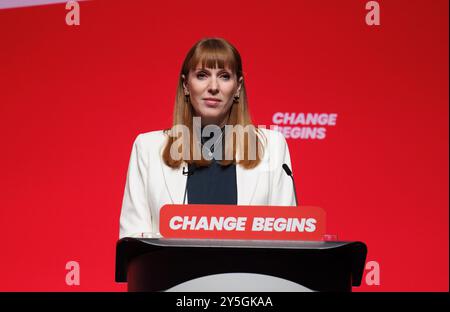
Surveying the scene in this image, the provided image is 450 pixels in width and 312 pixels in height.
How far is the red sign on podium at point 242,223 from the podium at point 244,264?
0.03 meters

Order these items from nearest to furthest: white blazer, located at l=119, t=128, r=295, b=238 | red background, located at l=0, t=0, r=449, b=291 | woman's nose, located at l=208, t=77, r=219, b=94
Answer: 1. white blazer, located at l=119, t=128, r=295, b=238
2. woman's nose, located at l=208, t=77, r=219, b=94
3. red background, located at l=0, t=0, r=449, b=291

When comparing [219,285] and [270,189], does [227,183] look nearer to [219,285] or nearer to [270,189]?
[270,189]

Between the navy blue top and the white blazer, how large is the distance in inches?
1.1

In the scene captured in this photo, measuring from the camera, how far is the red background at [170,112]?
377 centimetres

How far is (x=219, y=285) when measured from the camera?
1.83m

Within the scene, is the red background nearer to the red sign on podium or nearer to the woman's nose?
the woman's nose

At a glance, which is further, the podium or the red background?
the red background

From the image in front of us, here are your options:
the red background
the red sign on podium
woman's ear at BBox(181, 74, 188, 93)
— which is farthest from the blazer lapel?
the red background

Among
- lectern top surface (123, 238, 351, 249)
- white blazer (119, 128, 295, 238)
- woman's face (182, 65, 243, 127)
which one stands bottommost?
lectern top surface (123, 238, 351, 249)

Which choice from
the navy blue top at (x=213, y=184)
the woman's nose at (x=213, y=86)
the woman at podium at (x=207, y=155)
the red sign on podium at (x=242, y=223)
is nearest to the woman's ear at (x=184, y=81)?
the woman at podium at (x=207, y=155)

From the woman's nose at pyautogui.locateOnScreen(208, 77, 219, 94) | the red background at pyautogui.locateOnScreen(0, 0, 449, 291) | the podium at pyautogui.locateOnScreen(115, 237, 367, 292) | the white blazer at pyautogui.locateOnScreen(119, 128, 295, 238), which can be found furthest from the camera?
the red background at pyautogui.locateOnScreen(0, 0, 449, 291)

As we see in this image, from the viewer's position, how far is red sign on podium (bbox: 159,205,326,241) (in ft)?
6.26

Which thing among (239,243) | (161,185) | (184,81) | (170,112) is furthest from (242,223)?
(170,112)
